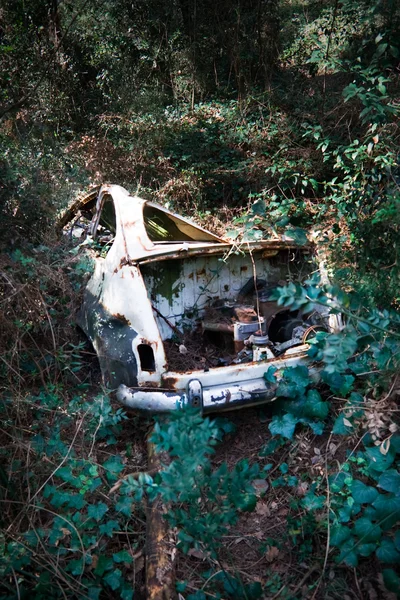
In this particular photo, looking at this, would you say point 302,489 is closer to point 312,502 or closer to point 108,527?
point 312,502

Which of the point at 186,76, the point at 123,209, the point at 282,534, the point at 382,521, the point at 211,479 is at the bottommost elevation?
the point at 282,534

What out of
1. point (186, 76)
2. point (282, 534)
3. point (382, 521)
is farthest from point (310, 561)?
point (186, 76)

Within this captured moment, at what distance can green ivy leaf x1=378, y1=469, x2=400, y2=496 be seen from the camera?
2.88 metres

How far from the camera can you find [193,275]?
4379 millimetres

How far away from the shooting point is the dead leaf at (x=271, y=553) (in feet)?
9.71

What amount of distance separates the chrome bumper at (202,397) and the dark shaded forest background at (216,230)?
0.63ft

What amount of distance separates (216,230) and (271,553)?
190 inches

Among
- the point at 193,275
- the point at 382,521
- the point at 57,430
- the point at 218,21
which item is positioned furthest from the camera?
the point at 218,21

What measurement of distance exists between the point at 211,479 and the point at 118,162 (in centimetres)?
697

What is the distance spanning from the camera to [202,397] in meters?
3.46

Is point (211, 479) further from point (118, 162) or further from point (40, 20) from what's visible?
point (40, 20)

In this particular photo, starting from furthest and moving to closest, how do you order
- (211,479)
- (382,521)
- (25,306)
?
(25,306), (382,521), (211,479)

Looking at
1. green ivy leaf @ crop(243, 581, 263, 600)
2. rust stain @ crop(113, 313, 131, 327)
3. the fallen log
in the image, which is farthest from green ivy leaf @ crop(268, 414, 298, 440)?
rust stain @ crop(113, 313, 131, 327)

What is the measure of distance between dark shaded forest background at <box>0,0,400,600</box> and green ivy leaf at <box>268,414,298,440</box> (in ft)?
0.05
